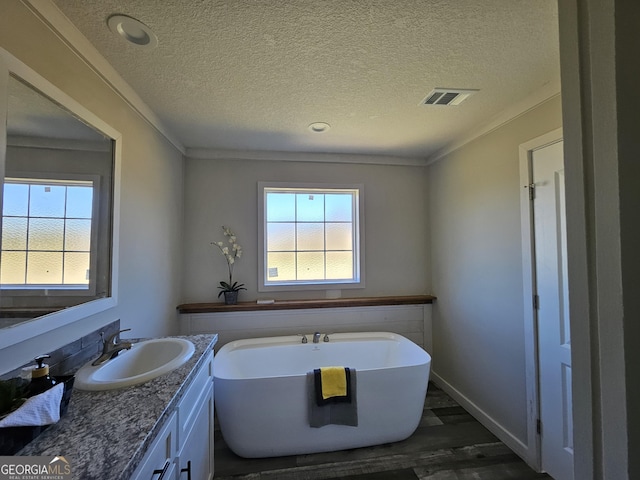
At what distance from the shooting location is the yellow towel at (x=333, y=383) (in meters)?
1.91

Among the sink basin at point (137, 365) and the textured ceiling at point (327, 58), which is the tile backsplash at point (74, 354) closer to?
the sink basin at point (137, 365)

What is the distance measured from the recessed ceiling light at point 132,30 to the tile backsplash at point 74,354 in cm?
140

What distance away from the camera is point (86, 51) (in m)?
1.32

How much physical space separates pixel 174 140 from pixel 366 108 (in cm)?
166

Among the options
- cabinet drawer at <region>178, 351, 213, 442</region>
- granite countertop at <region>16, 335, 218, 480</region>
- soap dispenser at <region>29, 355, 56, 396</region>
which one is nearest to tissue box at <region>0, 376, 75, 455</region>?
granite countertop at <region>16, 335, 218, 480</region>

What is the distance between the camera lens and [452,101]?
188 centimetres

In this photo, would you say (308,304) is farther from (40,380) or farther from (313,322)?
(40,380)

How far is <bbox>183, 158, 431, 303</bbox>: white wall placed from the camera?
274 cm

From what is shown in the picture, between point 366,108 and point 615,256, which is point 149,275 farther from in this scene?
point 615,256

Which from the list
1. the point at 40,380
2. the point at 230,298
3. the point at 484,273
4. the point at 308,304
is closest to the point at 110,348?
the point at 40,380

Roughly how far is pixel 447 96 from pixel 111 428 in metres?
2.29

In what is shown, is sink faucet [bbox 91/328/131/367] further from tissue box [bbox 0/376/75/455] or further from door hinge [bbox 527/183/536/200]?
door hinge [bbox 527/183/536/200]

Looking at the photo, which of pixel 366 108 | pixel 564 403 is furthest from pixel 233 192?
pixel 564 403

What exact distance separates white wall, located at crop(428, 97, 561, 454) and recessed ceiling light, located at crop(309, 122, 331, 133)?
1252 millimetres
